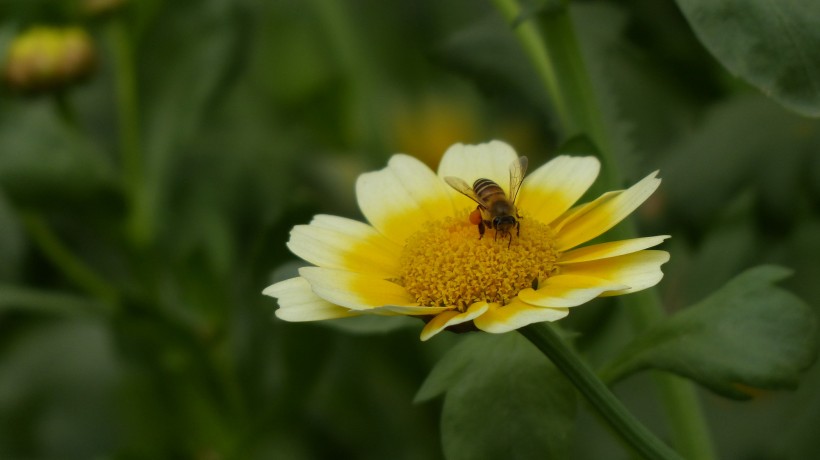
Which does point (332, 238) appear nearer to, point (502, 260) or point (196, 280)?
point (502, 260)

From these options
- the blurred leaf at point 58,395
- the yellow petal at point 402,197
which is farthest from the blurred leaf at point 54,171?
the yellow petal at point 402,197

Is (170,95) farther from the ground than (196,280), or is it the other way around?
(170,95)

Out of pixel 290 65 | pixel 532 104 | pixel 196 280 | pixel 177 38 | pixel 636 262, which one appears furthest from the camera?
pixel 290 65

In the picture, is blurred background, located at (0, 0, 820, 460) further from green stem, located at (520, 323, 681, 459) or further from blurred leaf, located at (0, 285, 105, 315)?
green stem, located at (520, 323, 681, 459)

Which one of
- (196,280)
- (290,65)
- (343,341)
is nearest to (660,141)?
(343,341)

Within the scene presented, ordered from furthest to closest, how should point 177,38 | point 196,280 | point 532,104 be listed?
point 177,38 < point 196,280 < point 532,104

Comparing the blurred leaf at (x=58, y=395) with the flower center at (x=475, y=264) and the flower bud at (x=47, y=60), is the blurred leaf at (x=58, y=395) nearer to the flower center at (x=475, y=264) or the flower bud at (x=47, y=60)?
the flower bud at (x=47, y=60)
